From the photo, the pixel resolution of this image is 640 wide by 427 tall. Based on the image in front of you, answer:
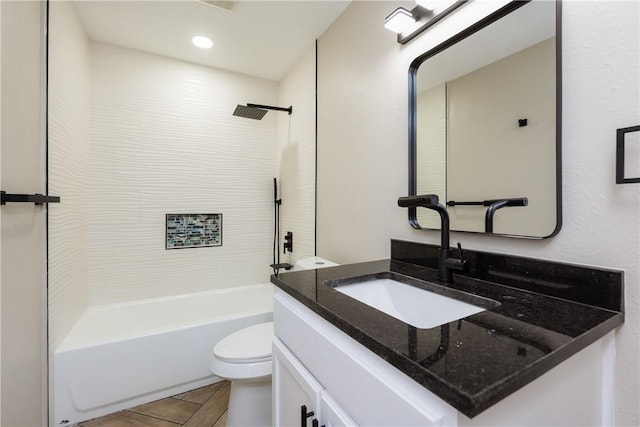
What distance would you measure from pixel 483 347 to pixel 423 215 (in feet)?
2.61

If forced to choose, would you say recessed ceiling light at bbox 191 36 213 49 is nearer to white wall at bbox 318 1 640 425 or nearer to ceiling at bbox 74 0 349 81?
ceiling at bbox 74 0 349 81

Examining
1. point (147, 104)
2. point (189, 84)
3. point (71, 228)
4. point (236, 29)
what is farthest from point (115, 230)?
point (236, 29)

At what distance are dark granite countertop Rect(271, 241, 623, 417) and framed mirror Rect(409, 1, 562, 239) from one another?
15 cm

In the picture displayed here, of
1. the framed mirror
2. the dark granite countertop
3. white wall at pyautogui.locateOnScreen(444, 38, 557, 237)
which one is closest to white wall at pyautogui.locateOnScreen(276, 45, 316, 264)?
the framed mirror

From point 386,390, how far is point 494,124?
94 centimetres

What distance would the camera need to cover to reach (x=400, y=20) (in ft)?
4.13

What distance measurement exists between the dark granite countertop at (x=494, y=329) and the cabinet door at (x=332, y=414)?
0.61 feet

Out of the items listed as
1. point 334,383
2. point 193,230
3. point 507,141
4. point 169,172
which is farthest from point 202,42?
point 334,383

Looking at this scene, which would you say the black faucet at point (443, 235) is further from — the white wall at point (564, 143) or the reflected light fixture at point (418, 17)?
the reflected light fixture at point (418, 17)

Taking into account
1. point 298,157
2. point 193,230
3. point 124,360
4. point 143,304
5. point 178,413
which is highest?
point 298,157

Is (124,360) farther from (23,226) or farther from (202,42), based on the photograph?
(202,42)

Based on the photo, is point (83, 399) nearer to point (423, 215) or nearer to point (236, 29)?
point (423, 215)

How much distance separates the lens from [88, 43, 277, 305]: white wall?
2.24 m

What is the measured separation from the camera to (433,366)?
46 cm
